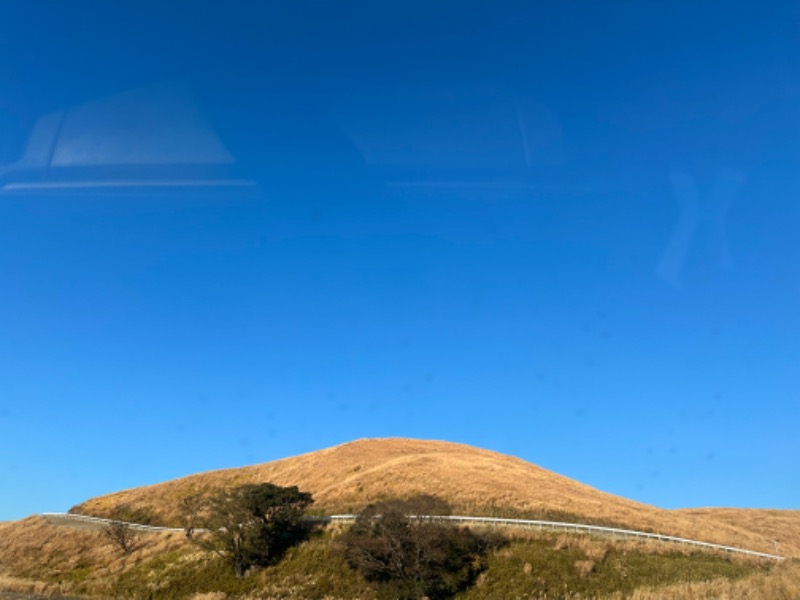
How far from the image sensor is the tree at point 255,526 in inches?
1684

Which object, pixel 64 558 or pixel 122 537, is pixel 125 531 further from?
pixel 64 558

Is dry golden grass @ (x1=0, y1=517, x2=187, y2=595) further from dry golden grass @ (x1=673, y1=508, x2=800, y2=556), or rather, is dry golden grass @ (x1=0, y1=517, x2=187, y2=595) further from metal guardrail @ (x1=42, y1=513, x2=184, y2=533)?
dry golden grass @ (x1=673, y1=508, x2=800, y2=556)

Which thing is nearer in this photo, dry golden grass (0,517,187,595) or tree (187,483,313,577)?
tree (187,483,313,577)

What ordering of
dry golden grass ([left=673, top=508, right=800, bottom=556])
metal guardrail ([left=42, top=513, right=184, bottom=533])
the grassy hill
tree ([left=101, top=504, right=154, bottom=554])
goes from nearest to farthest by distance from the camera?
the grassy hill, tree ([left=101, top=504, right=154, bottom=554]), metal guardrail ([left=42, top=513, right=184, bottom=533]), dry golden grass ([left=673, top=508, right=800, bottom=556])

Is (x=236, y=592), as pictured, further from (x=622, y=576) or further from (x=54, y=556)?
(x=54, y=556)

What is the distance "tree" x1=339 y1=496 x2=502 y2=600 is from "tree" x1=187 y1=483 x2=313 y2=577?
8266 mm

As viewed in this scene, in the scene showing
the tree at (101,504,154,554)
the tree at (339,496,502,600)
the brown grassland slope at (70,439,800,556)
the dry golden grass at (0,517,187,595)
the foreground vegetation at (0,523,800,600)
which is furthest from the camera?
the tree at (101,504,154,554)

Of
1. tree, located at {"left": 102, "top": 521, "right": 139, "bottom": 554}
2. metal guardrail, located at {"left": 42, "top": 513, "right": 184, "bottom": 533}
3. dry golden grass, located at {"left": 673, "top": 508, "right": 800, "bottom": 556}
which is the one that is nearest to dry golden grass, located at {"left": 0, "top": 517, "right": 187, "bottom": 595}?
tree, located at {"left": 102, "top": 521, "right": 139, "bottom": 554}

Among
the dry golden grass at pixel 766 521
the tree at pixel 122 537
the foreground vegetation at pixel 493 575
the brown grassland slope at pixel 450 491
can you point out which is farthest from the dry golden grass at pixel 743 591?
the tree at pixel 122 537

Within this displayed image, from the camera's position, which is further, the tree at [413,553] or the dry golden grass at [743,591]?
the tree at [413,553]

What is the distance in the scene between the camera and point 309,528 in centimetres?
4672

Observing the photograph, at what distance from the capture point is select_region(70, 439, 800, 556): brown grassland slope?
4922cm

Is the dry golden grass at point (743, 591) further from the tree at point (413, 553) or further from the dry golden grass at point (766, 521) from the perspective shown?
the dry golden grass at point (766, 521)

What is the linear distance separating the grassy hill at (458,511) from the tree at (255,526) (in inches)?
51.4
